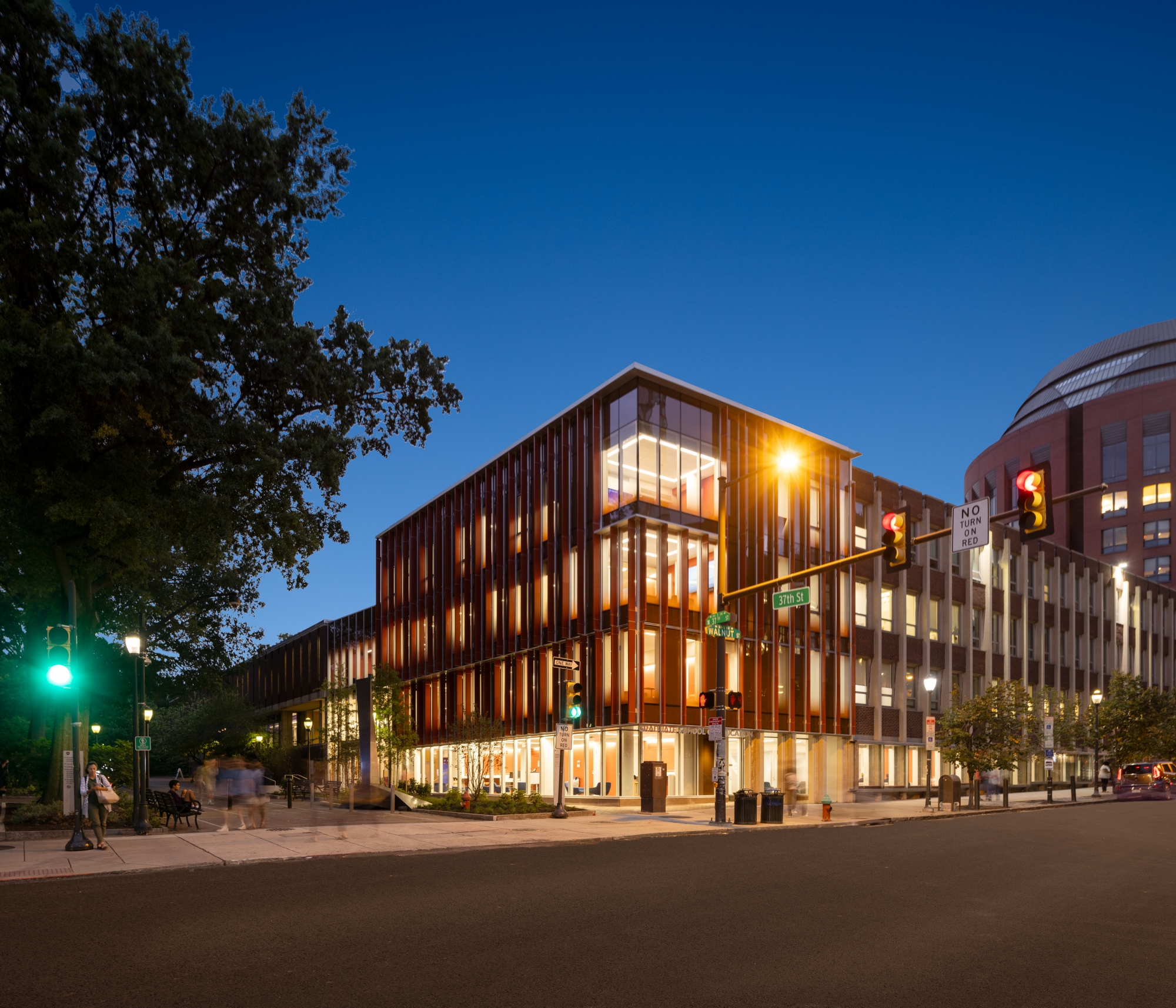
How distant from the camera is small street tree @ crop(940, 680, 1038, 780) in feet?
134

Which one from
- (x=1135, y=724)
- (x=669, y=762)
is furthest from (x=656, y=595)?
(x=1135, y=724)

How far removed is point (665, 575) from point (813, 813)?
36.5ft

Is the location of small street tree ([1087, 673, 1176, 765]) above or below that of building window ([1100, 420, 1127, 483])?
below

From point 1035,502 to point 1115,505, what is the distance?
101636 mm

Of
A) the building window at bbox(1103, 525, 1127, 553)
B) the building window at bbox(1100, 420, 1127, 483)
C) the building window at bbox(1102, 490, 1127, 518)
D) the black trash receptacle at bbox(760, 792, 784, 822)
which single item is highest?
the building window at bbox(1100, 420, 1127, 483)

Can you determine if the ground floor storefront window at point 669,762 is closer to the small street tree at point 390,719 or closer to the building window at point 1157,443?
the small street tree at point 390,719

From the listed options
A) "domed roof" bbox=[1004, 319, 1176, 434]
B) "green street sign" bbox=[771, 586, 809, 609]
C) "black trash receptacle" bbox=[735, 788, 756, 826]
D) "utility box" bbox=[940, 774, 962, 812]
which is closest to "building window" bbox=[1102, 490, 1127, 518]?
"domed roof" bbox=[1004, 319, 1176, 434]

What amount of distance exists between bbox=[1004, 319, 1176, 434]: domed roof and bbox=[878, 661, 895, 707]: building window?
7177cm

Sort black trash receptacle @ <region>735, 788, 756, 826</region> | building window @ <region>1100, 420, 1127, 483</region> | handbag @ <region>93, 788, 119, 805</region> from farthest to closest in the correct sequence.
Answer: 1. building window @ <region>1100, 420, 1127, 483</region>
2. black trash receptacle @ <region>735, 788, 756, 826</region>
3. handbag @ <region>93, 788, 119, 805</region>

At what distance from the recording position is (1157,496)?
324 ft

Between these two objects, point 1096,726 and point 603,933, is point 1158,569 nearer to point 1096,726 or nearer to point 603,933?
point 1096,726

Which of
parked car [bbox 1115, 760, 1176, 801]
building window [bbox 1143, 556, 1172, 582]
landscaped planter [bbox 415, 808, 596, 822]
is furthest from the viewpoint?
building window [bbox 1143, 556, 1172, 582]

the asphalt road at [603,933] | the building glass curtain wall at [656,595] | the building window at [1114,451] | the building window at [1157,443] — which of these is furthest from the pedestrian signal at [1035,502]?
the building window at [1114,451]

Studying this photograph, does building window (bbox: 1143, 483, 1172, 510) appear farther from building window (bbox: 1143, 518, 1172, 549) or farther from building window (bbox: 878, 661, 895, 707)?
building window (bbox: 878, 661, 895, 707)
